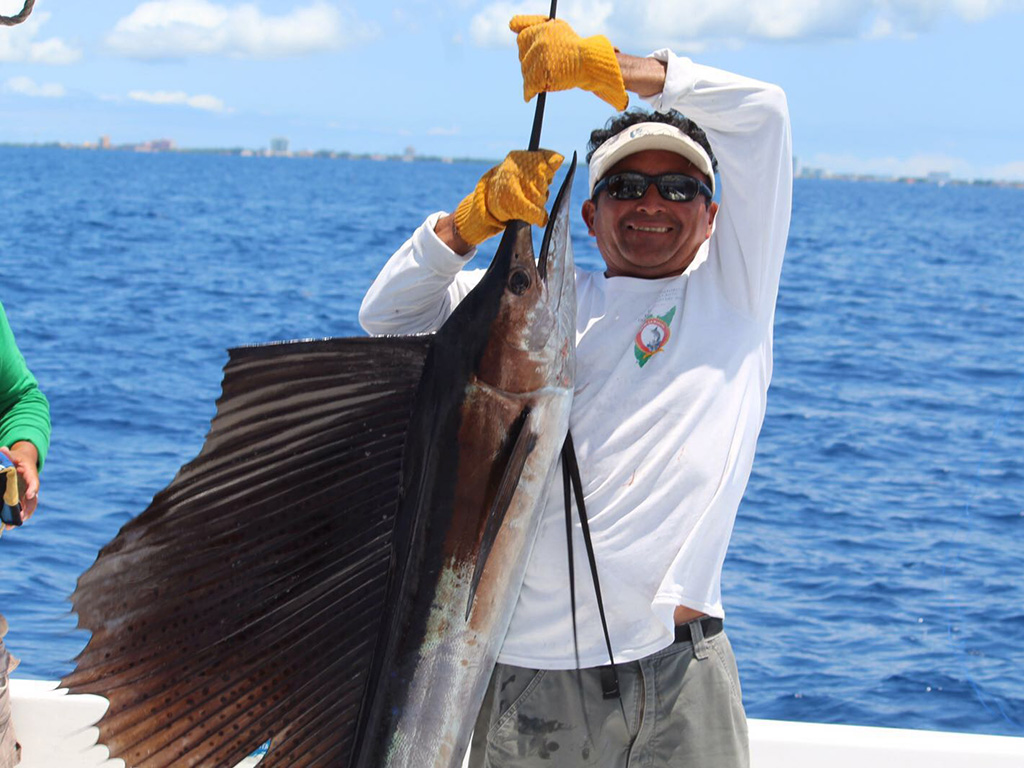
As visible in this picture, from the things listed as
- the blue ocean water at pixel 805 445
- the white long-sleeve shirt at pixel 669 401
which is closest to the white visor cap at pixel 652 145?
the white long-sleeve shirt at pixel 669 401

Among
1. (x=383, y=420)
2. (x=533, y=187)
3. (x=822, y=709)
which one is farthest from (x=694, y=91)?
(x=822, y=709)

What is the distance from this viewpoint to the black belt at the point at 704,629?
6.47 ft

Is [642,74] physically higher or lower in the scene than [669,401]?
higher

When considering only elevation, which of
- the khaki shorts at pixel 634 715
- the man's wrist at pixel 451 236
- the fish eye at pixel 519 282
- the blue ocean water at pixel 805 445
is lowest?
the blue ocean water at pixel 805 445

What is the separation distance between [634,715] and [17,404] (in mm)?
1547

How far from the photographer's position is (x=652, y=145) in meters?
2.02

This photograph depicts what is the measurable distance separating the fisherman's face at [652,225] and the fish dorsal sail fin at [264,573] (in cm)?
46

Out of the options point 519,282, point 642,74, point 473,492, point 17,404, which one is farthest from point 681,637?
point 17,404

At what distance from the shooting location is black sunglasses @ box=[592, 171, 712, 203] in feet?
6.59

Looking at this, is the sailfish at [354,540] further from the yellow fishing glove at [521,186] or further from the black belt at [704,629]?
the black belt at [704,629]

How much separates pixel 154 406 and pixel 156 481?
9.02 ft

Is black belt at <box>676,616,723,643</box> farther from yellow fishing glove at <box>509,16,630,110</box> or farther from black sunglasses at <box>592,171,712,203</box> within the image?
yellow fishing glove at <box>509,16,630,110</box>

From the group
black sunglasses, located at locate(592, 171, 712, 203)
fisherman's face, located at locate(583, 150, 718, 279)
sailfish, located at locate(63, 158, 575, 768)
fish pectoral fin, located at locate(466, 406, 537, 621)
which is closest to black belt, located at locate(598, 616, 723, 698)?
sailfish, located at locate(63, 158, 575, 768)

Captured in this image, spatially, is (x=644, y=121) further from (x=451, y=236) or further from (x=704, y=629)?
(x=704, y=629)
